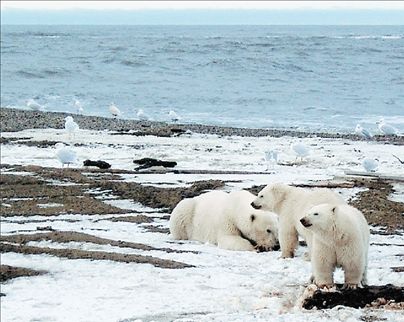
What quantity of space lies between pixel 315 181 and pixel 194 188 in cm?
152

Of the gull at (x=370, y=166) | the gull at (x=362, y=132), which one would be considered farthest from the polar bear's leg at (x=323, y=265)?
the gull at (x=362, y=132)

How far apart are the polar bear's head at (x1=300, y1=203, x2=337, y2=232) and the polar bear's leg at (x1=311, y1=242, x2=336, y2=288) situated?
136 mm

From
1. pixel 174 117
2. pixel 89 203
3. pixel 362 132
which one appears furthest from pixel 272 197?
pixel 174 117

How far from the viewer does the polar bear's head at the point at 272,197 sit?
7.16m

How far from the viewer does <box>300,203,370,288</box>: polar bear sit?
5570 millimetres

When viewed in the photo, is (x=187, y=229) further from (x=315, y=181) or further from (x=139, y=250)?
(x=315, y=181)

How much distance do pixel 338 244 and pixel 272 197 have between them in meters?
1.62

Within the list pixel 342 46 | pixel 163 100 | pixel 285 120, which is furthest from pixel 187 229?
pixel 163 100

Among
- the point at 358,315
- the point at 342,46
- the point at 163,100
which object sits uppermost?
the point at 342,46

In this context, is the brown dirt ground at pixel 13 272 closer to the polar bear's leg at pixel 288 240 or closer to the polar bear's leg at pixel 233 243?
the polar bear's leg at pixel 233 243

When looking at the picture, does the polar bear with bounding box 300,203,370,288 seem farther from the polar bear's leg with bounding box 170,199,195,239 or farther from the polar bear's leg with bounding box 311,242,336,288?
the polar bear's leg with bounding box 170,199,195,239

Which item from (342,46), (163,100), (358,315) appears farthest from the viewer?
(163,100)

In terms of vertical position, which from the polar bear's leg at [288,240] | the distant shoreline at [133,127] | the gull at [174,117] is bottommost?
the gull at [174,117]

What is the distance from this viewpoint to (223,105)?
28406 mm
